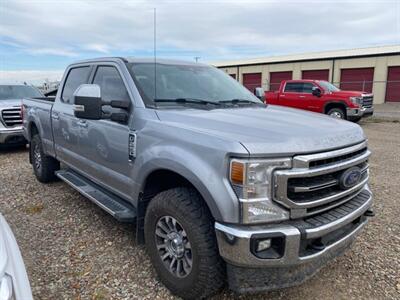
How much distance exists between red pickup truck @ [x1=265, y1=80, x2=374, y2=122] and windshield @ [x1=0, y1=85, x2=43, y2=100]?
999cm

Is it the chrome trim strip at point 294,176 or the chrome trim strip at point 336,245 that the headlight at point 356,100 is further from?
the chrome trim strip at point 294,176

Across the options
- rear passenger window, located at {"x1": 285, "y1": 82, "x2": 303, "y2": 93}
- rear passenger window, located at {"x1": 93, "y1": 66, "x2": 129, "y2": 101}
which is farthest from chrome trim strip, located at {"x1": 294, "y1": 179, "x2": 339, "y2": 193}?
rear passenger window, located at {"x1": 285, "y1": 82, "x2": 303, "y2": 93}

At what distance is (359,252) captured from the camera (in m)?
3.51

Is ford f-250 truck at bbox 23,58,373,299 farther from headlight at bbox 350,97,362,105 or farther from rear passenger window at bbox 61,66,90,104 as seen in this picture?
headlight at bbox 350,97,362,105

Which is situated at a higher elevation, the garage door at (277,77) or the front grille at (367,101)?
the garage door at (277,77)

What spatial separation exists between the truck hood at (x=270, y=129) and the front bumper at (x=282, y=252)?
495 millimetres

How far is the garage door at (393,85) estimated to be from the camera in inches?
1012

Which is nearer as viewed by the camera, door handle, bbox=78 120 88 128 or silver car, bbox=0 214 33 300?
silver car, bbox=0 214 33 300

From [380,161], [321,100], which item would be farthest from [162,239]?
[321,100]

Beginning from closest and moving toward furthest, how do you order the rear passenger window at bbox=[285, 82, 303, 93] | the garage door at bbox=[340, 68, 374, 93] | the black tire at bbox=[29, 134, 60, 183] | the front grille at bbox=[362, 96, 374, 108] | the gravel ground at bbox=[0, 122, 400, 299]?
1. the gravel ground at bbox=[0, 122, 400, 299]
2. the black tire at bbox=[29, 134, 60, 183]
3. the front grille at bbox=[362, 96, 374, 108]
4. the rear passenger window at bbox=[285, 82, 303, 93]
5. the garage door at bbox=[340, 68, 374, 93]

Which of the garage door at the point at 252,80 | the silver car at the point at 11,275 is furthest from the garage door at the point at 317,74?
the silver car at the point at 11,275

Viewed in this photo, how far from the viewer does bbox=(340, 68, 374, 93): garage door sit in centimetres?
2700

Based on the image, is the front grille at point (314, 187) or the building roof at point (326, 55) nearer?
the front grille at point (314, 187)

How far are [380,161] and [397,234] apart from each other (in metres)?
4.13
